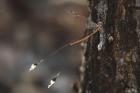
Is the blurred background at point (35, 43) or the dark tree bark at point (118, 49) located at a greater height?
the blurred background at point (35, 43)

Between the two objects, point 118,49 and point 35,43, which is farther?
point 35,43

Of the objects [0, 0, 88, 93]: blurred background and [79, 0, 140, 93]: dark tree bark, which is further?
[0, 0, 88, 93]: blurred background

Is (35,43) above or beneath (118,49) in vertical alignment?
above

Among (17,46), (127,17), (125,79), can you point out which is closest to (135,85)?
(125,79)

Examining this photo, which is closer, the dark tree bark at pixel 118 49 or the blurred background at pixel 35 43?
the dark tree bark at pixel 118 49
